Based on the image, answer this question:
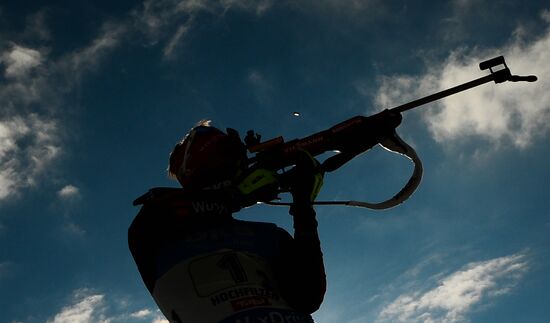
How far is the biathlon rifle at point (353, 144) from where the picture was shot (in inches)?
186

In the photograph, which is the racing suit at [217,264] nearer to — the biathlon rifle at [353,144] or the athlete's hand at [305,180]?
the athlete's hand at [305,180]

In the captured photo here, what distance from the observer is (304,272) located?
3.32 meters

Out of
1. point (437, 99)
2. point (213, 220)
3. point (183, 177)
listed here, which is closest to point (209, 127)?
point (183, 177)

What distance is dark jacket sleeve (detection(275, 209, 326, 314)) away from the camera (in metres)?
3.30

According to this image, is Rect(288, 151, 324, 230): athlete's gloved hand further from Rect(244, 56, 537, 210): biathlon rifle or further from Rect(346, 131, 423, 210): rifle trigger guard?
Rect(346, 131, 423, 210): rifle trigger guard

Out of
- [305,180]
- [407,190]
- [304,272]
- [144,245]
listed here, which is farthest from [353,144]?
[144,245]

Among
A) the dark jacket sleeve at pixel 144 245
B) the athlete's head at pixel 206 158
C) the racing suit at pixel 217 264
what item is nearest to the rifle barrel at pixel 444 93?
the athlete's head at pixel 206 158

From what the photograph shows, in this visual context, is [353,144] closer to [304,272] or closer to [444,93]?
[444,93]

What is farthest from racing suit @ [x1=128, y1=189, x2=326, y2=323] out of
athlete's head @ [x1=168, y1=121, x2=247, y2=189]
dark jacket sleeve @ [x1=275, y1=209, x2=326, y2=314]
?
athlete's head @ [x1=168, y1=121, x2=247, y2=189]

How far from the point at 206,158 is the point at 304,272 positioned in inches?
53.2

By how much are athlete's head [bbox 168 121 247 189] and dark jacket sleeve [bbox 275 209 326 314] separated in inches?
33.3

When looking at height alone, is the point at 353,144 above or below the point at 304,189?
above

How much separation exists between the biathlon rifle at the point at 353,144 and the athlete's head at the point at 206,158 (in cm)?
29

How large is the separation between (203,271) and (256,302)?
39 cm
